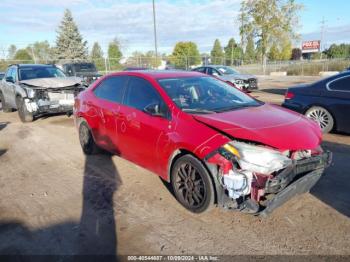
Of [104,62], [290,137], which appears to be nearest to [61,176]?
[290,137]

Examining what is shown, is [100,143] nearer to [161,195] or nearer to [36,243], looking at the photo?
[161,195]

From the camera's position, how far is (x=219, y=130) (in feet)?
11.1

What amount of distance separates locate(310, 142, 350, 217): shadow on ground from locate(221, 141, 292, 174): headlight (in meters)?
1.11

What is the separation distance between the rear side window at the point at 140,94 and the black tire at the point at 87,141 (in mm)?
1628

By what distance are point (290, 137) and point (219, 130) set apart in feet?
2.50

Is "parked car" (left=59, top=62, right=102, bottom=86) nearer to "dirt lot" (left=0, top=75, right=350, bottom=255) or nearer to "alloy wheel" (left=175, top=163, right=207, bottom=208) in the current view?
"dirt lot" (left=0, top=75, right=350, bottom=255)

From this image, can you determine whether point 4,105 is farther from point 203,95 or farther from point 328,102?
point 328,102

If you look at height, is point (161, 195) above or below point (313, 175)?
below

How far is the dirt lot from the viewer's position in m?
3.11

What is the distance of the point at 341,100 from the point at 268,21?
36.3m

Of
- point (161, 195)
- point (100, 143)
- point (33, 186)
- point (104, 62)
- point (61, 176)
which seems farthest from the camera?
point (104, 62)

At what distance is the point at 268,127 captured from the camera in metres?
3.44

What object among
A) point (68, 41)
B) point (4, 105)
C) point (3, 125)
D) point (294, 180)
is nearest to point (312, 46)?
point (68, 41)


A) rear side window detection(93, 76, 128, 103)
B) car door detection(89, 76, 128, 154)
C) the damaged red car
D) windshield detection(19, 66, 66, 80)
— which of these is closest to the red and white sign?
windshield detection(19, 66, 66, 80)
